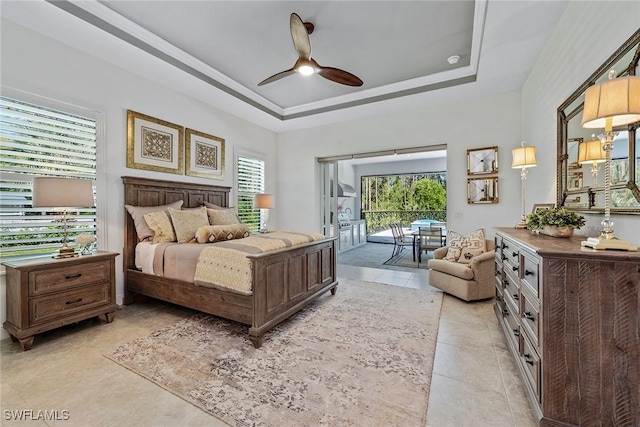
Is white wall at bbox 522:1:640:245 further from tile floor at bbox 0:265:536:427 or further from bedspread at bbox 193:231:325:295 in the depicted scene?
bedspread at bbox 193:231:325:295

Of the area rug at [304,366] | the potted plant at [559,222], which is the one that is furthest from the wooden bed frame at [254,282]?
the potted plant at [559,222]

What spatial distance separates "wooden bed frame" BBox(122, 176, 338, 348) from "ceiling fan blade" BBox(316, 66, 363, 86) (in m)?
1.94

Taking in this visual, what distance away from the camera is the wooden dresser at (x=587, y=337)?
4.07 feet

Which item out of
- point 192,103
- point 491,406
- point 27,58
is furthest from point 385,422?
point 192,103

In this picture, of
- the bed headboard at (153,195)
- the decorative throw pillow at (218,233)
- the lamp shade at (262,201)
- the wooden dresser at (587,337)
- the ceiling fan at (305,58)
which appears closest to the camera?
the wooden dresser at (587,337)

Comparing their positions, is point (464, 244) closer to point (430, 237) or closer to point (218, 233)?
point (430, 237)

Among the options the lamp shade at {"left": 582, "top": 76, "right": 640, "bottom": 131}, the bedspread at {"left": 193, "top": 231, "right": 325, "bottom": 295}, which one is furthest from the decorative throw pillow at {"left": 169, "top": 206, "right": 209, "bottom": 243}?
the lamp shade at {"left": 582, "top": 76, "right": 640, "bottom": 131}

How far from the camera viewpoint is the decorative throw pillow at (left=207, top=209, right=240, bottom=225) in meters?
3.93

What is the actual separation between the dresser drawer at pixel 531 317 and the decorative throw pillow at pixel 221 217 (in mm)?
3573

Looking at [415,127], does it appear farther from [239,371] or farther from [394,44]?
[239,371]

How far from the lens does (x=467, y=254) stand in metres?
3.77

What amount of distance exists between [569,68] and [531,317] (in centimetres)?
218

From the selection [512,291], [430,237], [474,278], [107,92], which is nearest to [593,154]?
[512,291]

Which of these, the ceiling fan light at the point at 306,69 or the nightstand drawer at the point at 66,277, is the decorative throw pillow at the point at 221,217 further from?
the ceiling fan light at the point at 306,69
